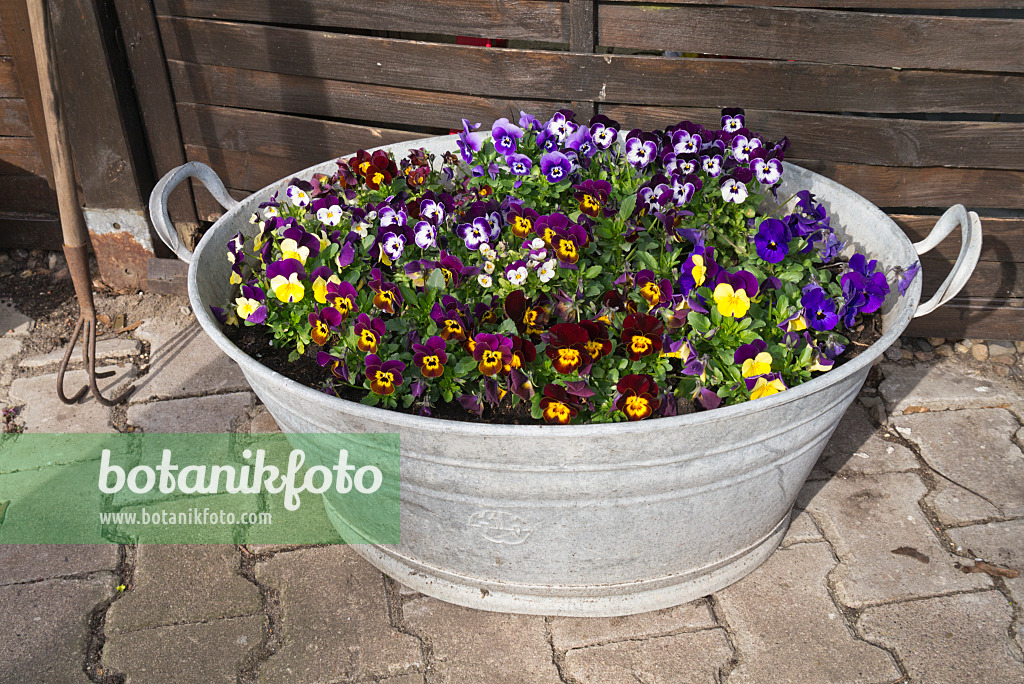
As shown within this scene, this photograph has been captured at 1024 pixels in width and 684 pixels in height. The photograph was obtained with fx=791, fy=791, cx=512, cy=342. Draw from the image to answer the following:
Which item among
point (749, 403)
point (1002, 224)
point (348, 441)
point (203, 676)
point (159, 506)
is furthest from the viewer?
point (1002, 224)

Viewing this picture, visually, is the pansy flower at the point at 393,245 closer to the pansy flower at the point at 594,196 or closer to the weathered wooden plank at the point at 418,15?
the pansy flower at the point at 594,196

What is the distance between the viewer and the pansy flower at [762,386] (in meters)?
1.65

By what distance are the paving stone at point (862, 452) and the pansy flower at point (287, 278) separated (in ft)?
5.57

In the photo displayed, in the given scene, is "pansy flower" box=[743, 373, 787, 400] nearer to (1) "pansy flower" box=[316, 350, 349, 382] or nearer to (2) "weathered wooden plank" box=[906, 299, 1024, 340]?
(1) "pansy flower" box=[316, 350, 349, 382]

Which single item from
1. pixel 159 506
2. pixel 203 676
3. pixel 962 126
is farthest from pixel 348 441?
pixel 962 126

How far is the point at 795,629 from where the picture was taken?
202 centimetres

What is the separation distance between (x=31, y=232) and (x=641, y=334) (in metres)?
3.02

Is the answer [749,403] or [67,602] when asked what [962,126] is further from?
[67,602]

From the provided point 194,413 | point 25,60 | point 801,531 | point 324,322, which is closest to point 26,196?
point 25,60

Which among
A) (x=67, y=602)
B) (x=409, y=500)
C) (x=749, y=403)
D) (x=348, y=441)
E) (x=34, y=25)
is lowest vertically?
(x=67, y=602)

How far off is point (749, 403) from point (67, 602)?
6.02ft

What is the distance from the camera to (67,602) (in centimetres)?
211

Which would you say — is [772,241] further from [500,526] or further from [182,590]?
[182,590]

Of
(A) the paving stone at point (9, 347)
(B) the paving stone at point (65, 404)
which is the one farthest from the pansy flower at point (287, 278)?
(A) the paving stone at point (9, 347)
